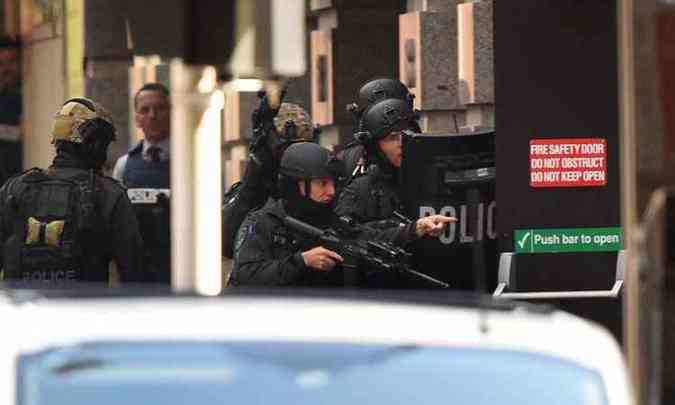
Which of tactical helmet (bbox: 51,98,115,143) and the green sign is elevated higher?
tactical helmet (bbox: 51,98,115,143)

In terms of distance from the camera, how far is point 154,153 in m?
14.7

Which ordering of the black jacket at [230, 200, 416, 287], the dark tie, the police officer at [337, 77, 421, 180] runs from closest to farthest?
the black jacket at [230, 200, 416, 287], the police officer at [337, 77, 421, 180], the dark tie

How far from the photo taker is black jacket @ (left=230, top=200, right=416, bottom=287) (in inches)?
392

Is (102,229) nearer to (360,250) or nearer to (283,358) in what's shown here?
(360,250)

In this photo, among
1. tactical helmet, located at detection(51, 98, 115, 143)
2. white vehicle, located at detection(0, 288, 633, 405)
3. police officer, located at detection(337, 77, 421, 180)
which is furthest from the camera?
police officer, located at detection(337, 77, 421, 180)

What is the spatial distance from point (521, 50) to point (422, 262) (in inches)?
40.3

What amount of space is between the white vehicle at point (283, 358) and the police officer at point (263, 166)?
6964 millimetres

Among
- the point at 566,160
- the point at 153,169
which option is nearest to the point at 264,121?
the point at 566,160

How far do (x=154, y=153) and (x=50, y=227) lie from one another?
172 inches

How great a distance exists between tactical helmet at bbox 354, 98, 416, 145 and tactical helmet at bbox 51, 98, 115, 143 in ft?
3.63

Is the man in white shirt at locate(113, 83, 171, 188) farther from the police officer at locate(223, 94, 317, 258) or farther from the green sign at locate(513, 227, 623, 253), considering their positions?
the green sign at locate(513, 227, 623, 253)

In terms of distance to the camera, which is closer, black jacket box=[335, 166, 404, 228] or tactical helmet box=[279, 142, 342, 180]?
tactical helmet box=[279, 142, 342, 180]

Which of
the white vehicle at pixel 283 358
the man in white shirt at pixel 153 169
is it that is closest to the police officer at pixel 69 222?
the man in white shirt at pixel 153 169

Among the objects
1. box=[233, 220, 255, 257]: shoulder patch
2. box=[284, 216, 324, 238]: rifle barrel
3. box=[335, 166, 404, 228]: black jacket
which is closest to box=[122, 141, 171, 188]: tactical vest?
box=[335, 166, 404, 228]: black jacket
